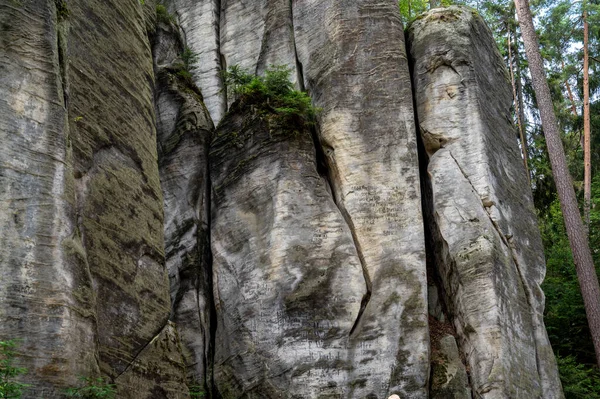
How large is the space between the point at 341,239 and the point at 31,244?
6.23m

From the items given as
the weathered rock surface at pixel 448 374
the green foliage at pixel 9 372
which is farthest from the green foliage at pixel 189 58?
the green foliage at pixel 9 372

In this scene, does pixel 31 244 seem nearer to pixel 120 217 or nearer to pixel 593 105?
pixel 120 217

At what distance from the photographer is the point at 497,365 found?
11.5 meters

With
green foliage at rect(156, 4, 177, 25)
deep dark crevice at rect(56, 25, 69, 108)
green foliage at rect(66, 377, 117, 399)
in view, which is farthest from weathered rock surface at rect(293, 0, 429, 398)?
deep dark crevice at rect(56, 25, 69, 108)

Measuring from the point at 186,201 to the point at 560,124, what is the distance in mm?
15616

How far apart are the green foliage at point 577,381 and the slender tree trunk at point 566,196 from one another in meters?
0.42

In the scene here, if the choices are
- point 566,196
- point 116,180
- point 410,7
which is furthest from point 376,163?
point 410,7

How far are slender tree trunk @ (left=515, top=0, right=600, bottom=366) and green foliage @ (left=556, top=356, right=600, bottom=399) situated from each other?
0.42m

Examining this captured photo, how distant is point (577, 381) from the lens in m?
14.4

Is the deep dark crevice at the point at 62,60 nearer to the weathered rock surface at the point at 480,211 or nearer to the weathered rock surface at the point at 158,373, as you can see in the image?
the weathered rock surface at the point at 158,373

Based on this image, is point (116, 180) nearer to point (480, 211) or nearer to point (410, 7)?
point (480, 211)

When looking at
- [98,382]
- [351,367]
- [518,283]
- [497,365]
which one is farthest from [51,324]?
[518,283]

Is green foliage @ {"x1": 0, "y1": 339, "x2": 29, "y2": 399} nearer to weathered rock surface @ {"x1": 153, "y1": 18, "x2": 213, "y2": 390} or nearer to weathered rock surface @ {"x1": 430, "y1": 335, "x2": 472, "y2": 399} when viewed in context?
weathered rock surface @ {"x1": 153, "y1": 18, "x2": 213, "y2": 390}

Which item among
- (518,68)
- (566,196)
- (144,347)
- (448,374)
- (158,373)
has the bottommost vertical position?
(158,373)
